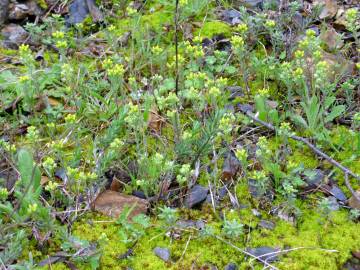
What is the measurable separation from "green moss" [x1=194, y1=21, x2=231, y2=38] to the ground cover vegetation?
0.6 inches

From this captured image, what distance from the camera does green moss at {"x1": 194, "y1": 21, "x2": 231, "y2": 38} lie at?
454cm

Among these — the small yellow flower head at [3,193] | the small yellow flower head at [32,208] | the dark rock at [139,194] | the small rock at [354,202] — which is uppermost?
the small yellow flower head at [32,208]

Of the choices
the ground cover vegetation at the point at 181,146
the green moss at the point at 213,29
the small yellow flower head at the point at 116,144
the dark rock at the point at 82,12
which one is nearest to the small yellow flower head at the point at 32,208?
the ground cover vegetation at the point at 181,146

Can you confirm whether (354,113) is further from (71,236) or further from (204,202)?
(71,236)

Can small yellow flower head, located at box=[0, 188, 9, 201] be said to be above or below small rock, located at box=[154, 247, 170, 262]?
above

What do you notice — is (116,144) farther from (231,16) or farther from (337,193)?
(231,16)

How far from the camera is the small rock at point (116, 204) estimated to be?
10.2ft

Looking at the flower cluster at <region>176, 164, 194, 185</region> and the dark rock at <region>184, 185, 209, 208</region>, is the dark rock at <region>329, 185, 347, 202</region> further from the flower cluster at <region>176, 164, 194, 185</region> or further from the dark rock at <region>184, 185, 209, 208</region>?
the flower cluster at <region>176, 164, 194, 185</region>

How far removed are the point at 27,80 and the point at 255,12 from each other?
2.14 meters

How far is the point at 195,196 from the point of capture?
322 centimetres

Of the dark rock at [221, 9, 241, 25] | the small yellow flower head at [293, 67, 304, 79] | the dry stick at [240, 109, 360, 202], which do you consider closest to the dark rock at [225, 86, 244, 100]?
the dry stick at [240, 109, 360, 202]

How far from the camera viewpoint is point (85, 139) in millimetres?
3604

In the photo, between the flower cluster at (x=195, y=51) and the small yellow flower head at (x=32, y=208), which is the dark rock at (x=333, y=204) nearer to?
the flower cluster at (x=195, y=51)

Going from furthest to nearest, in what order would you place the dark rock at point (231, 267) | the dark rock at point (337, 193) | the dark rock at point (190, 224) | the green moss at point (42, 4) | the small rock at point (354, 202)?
the green moss at point (42, 4)
the dark rock at point (337, 193)
the small rock at point (354, 202)
the dark rock at point (190, 224)
the dark rock at point (231, 267)
